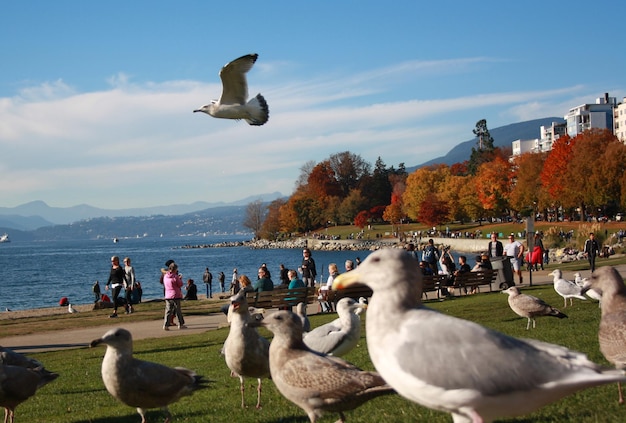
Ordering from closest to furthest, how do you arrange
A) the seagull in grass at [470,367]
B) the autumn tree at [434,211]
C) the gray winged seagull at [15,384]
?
the seagull in grass at [470,367] → the gray winged seagull at [15,384] → the autumn tree at [434,211]

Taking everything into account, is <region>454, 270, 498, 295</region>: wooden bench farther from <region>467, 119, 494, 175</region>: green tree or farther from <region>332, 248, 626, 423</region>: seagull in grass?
<region>467, 119, 494, 175</region>: green tree

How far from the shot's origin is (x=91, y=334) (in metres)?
19.6

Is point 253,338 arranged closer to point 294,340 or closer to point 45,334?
point 294,340

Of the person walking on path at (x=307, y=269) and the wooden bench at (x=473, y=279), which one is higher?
the person walking on path at (x=307, y=269)

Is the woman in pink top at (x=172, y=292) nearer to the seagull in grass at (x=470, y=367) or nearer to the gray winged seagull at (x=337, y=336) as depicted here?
the gray winged seagull at (x=337, y=336)

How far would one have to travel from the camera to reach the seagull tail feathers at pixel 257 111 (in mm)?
13797

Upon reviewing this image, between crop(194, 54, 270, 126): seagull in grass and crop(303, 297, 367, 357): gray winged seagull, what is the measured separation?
5432mm

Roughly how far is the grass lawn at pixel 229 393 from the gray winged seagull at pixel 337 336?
82 cm

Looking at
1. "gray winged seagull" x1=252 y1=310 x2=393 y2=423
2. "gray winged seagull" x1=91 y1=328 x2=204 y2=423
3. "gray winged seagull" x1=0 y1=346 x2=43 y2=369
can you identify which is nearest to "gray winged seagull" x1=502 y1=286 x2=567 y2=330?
"gray winged seagull" x1=252 y1=310 x2=393 y2=423

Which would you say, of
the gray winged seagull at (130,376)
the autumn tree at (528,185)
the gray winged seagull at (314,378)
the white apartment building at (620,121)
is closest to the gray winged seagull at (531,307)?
the gray winged seagull at (314,378)

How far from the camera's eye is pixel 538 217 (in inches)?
3991

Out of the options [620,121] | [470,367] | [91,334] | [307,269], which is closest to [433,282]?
[307,269]

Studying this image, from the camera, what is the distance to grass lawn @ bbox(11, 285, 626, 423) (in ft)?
23.0

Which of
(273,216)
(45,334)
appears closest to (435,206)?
(273,216)
